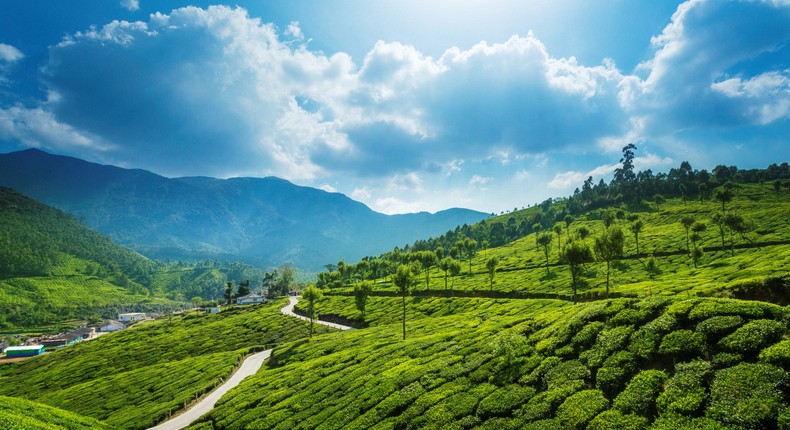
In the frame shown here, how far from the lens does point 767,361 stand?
14.5m

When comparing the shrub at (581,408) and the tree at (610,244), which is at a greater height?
the tree at (610,244)

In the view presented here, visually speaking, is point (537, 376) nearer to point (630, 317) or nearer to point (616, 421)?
point (616, 421)

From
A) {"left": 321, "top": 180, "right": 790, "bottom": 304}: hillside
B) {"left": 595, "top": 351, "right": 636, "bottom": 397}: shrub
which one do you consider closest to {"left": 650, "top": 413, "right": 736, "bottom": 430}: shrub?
{"left": 595, "top": 351, "right": 636, "bottom": 397}: shrub

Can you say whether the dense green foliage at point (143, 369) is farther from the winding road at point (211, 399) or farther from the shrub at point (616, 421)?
the shrub at point (616, 421)

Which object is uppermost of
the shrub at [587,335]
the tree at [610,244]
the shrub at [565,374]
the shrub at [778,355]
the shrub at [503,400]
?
the tree at [610,244]

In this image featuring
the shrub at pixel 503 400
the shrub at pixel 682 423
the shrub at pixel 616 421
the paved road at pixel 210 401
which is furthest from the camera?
the paved road at pixel 210 401

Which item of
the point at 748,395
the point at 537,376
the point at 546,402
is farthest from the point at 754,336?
the point at 537,376

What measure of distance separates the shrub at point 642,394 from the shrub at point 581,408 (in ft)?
2.53

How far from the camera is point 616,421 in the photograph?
1520 centimetres

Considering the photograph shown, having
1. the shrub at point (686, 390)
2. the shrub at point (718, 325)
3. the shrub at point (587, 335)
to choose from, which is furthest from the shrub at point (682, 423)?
the shrub at point (587, 335)

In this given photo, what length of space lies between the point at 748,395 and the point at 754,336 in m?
3.64

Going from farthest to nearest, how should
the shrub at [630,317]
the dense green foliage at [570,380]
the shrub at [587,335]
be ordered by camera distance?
the shrub at [587,335] → the shrub at [630,317] → the dense green foliage at [570,380]

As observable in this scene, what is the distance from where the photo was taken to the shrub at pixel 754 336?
15.4 metres

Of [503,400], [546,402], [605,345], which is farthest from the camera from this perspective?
[605,345]
